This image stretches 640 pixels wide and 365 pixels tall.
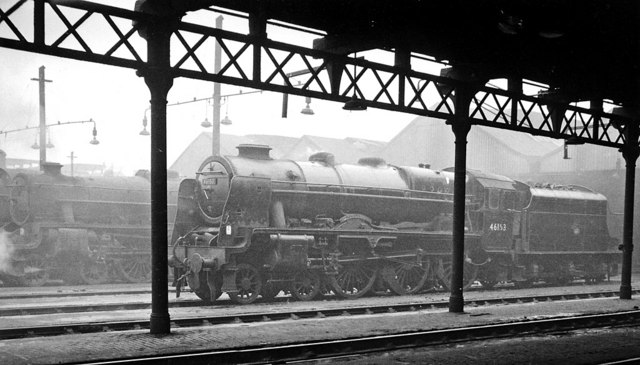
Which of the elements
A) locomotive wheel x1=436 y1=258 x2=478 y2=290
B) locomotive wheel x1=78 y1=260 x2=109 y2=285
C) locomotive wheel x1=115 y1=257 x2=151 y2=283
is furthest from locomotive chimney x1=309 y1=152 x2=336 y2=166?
locomotive wheel x1=78 y1=260 x2=109 y2=285

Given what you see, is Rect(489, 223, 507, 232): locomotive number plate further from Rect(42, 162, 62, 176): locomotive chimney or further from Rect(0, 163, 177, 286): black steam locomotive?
Rect(42, 162, 62, 176): locomotive chimney

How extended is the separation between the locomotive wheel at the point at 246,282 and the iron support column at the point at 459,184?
13.8ft

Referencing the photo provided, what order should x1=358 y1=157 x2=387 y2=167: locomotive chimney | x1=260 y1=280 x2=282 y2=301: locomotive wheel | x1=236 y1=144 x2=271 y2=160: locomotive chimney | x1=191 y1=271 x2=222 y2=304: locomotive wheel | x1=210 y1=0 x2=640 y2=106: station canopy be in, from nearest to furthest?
x1=210 y1=0 x2=640 y2=106: station canopy, x1=191 y1=271 x2=222 y2=304: locomotive wheel, x1=260 y1=280 x2=282 y2=301: locomotive wheel, x1=236 y1=144 x2=271 y2=160: locomotive chimney, x1=358 y1=157 x2=387 y2=167: locomotive chimney

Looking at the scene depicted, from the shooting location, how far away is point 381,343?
946cm

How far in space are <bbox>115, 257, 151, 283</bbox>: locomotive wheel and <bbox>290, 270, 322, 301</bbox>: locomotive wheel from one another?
702 centimetres

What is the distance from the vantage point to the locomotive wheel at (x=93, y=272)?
19875 mm

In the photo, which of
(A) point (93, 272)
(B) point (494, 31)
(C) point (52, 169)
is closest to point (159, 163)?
(B) point (494, 31)

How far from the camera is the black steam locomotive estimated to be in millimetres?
19141

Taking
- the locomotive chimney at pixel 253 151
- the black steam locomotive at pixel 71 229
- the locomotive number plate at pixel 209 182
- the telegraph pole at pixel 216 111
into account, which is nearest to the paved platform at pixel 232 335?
the locomotive number plate at pixel 209 182

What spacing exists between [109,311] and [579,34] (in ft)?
30.6

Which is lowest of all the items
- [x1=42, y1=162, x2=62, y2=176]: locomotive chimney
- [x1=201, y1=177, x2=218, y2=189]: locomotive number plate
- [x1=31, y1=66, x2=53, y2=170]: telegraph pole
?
[x1=201, y1=177, x2=218, y2=189]: locomotive number plate

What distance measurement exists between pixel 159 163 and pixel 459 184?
5.70 metres

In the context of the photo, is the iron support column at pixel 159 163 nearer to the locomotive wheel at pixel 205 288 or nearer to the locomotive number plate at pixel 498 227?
the locomotive wheel at pixel 205 288

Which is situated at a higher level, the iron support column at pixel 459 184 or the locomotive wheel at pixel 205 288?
the iron support column at pixel 459 184
